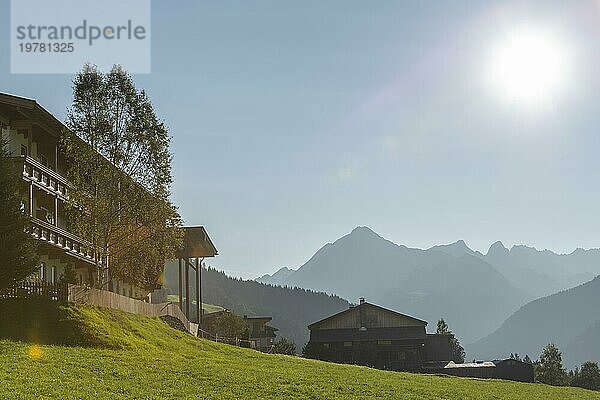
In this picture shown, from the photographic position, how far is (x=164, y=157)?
172 feet

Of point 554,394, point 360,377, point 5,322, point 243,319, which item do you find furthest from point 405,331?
point 5,322

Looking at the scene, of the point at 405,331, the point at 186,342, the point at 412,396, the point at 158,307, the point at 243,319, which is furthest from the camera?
the point at 243,319

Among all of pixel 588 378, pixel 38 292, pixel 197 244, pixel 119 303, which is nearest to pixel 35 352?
pixel 38 292

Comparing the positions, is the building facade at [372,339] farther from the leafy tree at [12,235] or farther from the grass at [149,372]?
the leafy tree at [12,235]

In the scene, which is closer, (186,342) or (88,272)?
(186,342)

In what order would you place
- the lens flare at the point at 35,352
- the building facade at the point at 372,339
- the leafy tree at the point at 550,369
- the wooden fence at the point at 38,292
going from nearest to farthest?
1. the lens flare at the point at 35,352
2. the wooden fence at the point at 38,292
3. the building facade at the point at 372,339
4. the leafy tree at the point at 550,369

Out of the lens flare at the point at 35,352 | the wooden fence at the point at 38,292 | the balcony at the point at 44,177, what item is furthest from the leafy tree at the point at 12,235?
the balcony at the point at 44,177

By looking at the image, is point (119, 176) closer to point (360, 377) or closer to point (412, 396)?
point (360, 377)

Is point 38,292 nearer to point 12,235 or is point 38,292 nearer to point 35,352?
point 12,235

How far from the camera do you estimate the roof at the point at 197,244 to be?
76500mm

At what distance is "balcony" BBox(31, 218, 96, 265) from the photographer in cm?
5181

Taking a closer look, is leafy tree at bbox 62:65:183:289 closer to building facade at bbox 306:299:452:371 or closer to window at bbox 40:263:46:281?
window at bbox 40:263:46:281

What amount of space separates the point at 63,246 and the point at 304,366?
20931mm

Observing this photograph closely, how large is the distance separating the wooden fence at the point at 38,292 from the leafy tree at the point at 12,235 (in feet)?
2.91
